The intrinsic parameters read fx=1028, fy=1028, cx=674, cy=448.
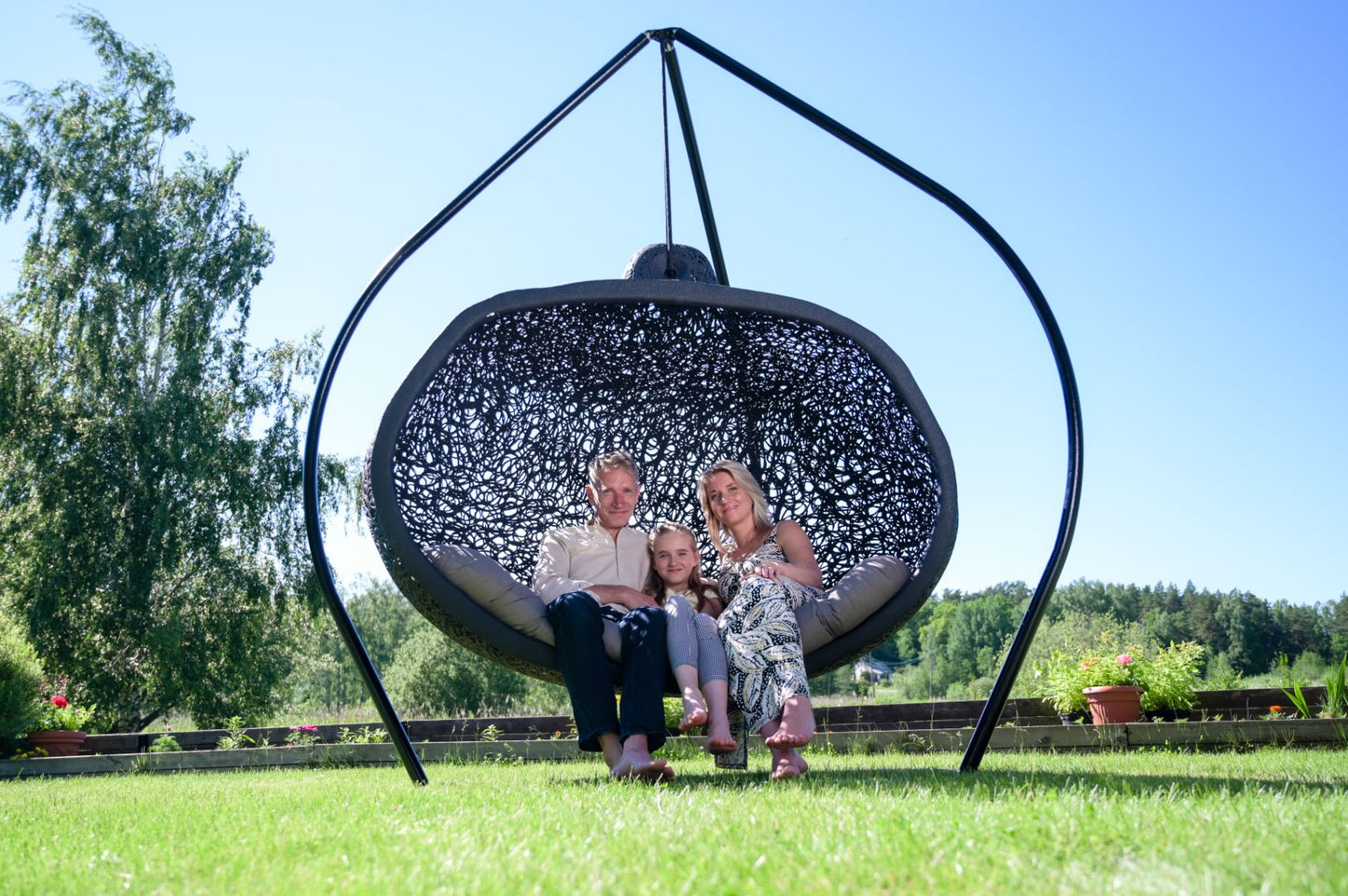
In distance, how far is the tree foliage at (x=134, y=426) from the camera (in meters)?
11.2

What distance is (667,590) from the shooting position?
3.35m

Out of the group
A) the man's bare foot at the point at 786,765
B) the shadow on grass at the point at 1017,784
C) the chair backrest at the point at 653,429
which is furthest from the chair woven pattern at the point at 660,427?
the man's bare foot at the point at 786,765

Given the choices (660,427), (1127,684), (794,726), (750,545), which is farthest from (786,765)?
(1127,684)

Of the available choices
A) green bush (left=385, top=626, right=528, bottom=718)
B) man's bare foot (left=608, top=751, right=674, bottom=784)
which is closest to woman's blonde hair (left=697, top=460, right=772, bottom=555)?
man's bare foot (left=608, top=751, right=674, bottom=784)

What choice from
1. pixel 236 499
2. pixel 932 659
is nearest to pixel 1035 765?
pixel 236 499

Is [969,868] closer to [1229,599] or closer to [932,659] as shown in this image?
[1229,599]

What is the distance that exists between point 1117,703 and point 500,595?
3.50m

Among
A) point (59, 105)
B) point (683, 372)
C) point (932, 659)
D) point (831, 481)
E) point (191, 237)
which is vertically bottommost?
point (932, 659)

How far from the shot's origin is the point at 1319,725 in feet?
13.9

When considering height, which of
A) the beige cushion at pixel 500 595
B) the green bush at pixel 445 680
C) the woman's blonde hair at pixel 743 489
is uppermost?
the woman's blonde hair at pixel 743 489

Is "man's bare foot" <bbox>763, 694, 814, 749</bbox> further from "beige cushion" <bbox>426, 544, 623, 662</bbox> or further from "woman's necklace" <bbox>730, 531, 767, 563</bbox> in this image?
"woman's necklace" <bbox>730, 531, 767, 563</bbox>

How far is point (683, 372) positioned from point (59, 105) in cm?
1143

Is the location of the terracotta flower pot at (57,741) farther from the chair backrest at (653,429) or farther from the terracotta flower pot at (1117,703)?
the terracotta flower pot at (1117,703)

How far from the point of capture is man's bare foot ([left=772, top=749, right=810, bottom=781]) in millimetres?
2449
